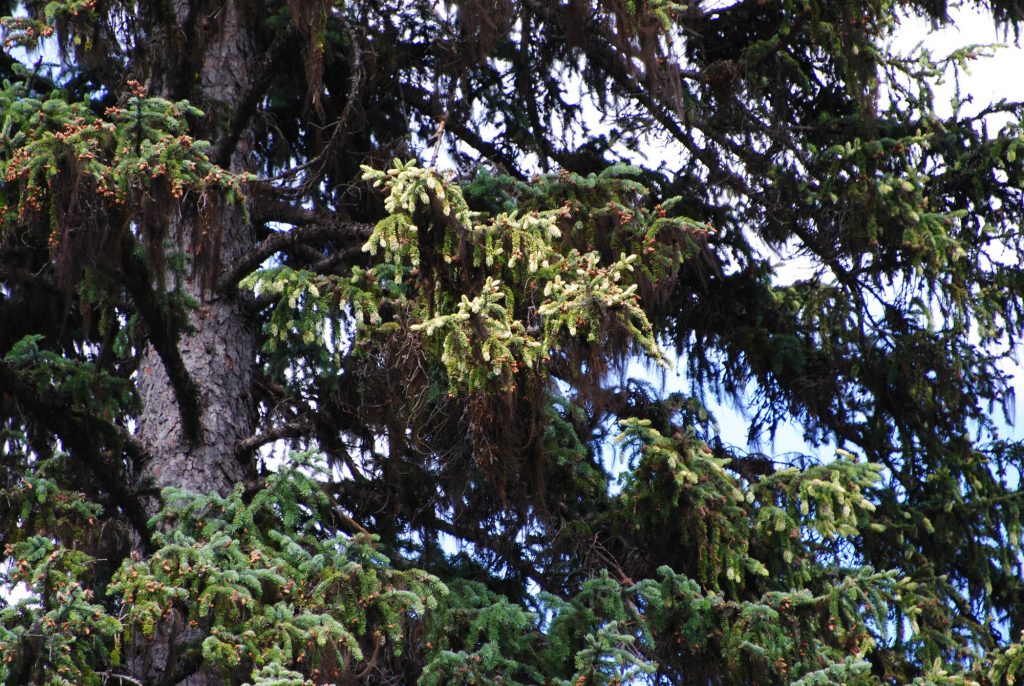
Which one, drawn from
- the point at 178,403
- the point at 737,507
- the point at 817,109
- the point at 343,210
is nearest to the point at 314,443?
the point at 178,403

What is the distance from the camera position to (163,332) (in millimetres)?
5703

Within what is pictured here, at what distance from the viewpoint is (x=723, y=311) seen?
319 inches

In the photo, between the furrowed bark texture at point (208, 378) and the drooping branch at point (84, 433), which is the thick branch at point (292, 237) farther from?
the drooping branch at point (84, 433)

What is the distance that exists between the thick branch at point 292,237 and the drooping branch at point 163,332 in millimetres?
682

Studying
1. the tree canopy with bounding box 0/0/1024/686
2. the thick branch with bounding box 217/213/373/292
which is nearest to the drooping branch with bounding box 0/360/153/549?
the tree canopy with bounding box 0/0/1024/686

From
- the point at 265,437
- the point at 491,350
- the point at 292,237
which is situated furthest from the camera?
the point at 292,237

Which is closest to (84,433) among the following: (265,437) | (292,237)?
(265,437)

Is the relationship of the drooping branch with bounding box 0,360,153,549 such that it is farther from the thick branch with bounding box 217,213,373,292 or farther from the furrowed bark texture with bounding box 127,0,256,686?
the thick branch with bounding box 217,213,373,292

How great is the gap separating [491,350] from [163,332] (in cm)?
155

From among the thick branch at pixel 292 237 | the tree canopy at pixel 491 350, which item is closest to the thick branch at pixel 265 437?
the tree canopy at pixel 491 350

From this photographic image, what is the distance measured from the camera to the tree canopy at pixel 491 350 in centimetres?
521

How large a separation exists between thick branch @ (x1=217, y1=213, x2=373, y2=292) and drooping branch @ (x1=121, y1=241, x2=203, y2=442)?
2.24ft

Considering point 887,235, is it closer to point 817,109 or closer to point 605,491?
point 817,109

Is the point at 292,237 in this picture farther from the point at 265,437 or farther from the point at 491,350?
the point at 491,350
